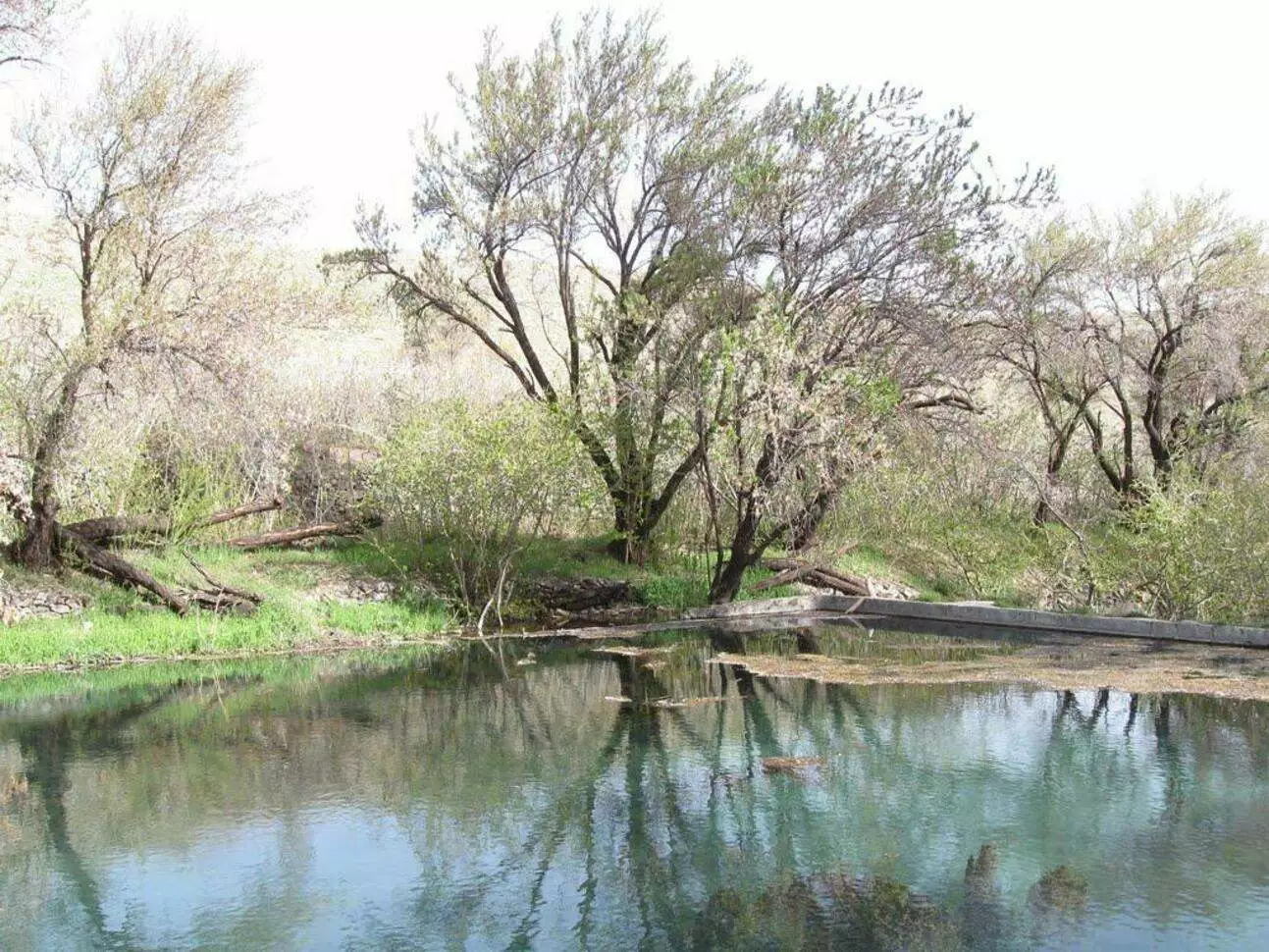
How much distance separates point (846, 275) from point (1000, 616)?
5657mm

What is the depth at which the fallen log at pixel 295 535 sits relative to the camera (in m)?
18.3

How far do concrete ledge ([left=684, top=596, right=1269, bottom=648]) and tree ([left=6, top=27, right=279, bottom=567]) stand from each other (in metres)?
9.04

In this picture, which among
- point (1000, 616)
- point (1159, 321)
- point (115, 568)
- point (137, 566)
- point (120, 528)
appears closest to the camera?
point (115, 568)

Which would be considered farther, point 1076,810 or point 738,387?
point 738,387

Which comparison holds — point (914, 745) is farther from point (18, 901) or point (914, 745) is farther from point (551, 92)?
point (551, 92)

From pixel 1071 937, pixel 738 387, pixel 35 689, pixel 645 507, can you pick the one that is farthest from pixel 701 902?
pixel 645 507

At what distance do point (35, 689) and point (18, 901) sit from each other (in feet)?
22.1

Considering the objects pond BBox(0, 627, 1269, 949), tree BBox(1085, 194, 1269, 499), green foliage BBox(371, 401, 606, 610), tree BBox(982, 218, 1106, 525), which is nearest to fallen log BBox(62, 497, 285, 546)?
green foliage BBox(371, 401, 606, 610)

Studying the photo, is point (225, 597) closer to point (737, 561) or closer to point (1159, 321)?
point (737, 561)

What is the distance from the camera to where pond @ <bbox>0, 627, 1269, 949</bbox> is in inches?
218

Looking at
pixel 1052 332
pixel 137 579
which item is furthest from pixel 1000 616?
pixel 137 579

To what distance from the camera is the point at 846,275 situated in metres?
17.6

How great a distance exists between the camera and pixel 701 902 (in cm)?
577

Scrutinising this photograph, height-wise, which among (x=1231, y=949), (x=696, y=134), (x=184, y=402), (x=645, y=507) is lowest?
(x=1231, y=949)
